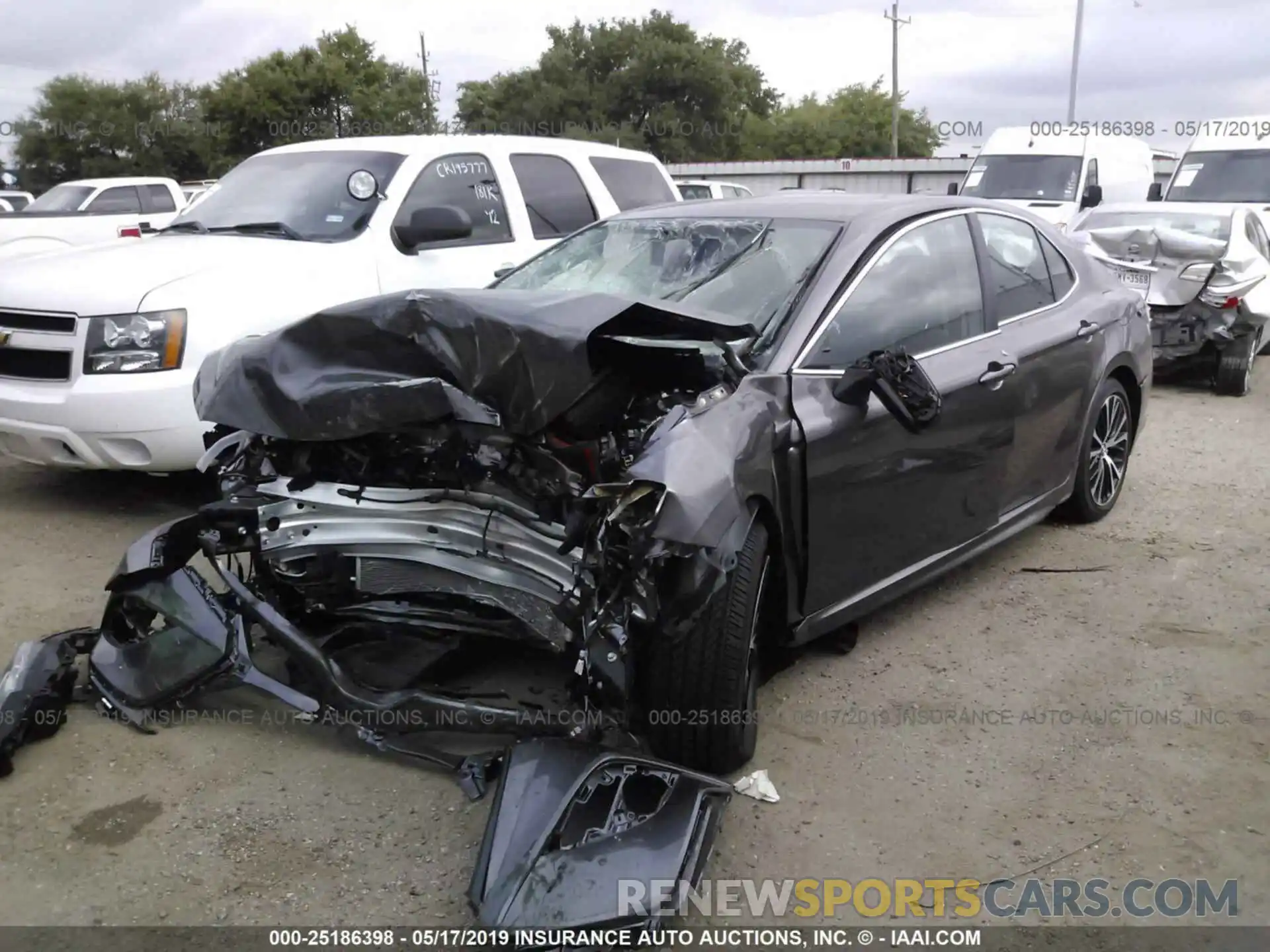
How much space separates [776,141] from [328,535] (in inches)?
2304

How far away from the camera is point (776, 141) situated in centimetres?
5862

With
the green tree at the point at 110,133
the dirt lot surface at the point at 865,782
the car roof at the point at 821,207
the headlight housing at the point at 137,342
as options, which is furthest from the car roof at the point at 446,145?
the green tree at the point at 110,133

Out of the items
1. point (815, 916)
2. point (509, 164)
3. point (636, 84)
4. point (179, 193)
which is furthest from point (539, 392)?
point (636, 84)

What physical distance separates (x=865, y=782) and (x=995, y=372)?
1.71m

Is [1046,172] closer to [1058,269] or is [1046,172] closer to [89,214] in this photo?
[1058,269]

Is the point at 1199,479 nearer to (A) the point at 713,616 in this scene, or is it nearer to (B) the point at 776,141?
(A) the point at 713,616

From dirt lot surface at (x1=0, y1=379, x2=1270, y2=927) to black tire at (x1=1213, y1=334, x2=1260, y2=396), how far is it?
5222 mm

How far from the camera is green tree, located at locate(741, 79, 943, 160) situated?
188ft

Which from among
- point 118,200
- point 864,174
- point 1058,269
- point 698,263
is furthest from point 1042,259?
point 864,174

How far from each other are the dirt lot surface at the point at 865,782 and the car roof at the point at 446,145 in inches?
117

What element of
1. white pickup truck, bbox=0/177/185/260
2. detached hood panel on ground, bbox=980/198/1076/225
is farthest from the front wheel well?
detached hood panel on ground, bbox=980/198/1076/225

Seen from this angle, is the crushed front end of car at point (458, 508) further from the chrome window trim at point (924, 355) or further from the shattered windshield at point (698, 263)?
the shattered windshield at point (698, 263)

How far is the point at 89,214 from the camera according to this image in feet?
48.4

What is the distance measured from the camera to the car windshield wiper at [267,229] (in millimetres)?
6000
